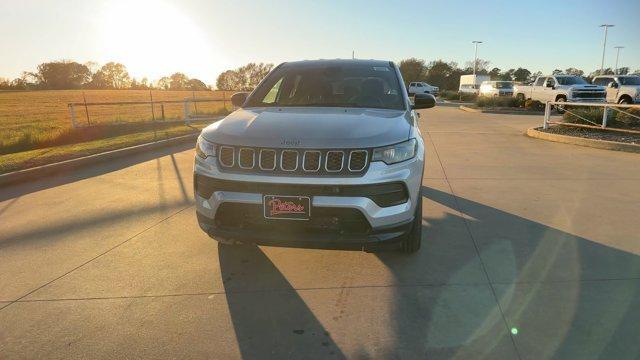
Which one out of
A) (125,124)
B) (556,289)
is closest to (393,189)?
(556,289)

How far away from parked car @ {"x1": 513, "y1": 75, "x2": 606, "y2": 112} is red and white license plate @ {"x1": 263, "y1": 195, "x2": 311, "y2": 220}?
21.0 metres

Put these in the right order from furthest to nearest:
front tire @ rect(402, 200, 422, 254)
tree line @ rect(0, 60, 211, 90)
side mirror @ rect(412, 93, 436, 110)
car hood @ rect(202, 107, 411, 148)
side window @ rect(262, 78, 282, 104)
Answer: tree line @ rect(0, 60, 211, 90)
side mirror @ rect(412, 93, 436, 110)
side window @ rect(262, 78, 282, 104)
front tire @ rect(402, 200, 422, 254)
car hood @ rect(202, 107, 411, 148)

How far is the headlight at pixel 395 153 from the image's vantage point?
3232 millimetres

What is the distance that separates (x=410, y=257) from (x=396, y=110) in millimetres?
1322

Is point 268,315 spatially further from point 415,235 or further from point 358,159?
point 415,235

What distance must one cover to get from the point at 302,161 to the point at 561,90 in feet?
78.7

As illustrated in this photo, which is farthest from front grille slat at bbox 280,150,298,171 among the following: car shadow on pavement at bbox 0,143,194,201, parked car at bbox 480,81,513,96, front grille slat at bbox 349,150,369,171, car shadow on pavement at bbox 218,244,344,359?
parked car at bbox 480,81,513,96

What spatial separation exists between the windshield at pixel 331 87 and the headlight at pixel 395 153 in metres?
0.98

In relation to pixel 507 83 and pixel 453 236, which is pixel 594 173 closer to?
pixel 453 236

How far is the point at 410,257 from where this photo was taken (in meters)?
4.00

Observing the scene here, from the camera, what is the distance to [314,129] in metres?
3.42

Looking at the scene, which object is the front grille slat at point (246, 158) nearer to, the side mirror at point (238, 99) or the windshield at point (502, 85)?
the side mirror at point (238, 99)

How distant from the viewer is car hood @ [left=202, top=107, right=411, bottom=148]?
3.25 metres

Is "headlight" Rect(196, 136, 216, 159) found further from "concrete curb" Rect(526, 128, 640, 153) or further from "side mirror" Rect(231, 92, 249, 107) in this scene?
"concrete curb" Rect(526, 128, 640, 153)
